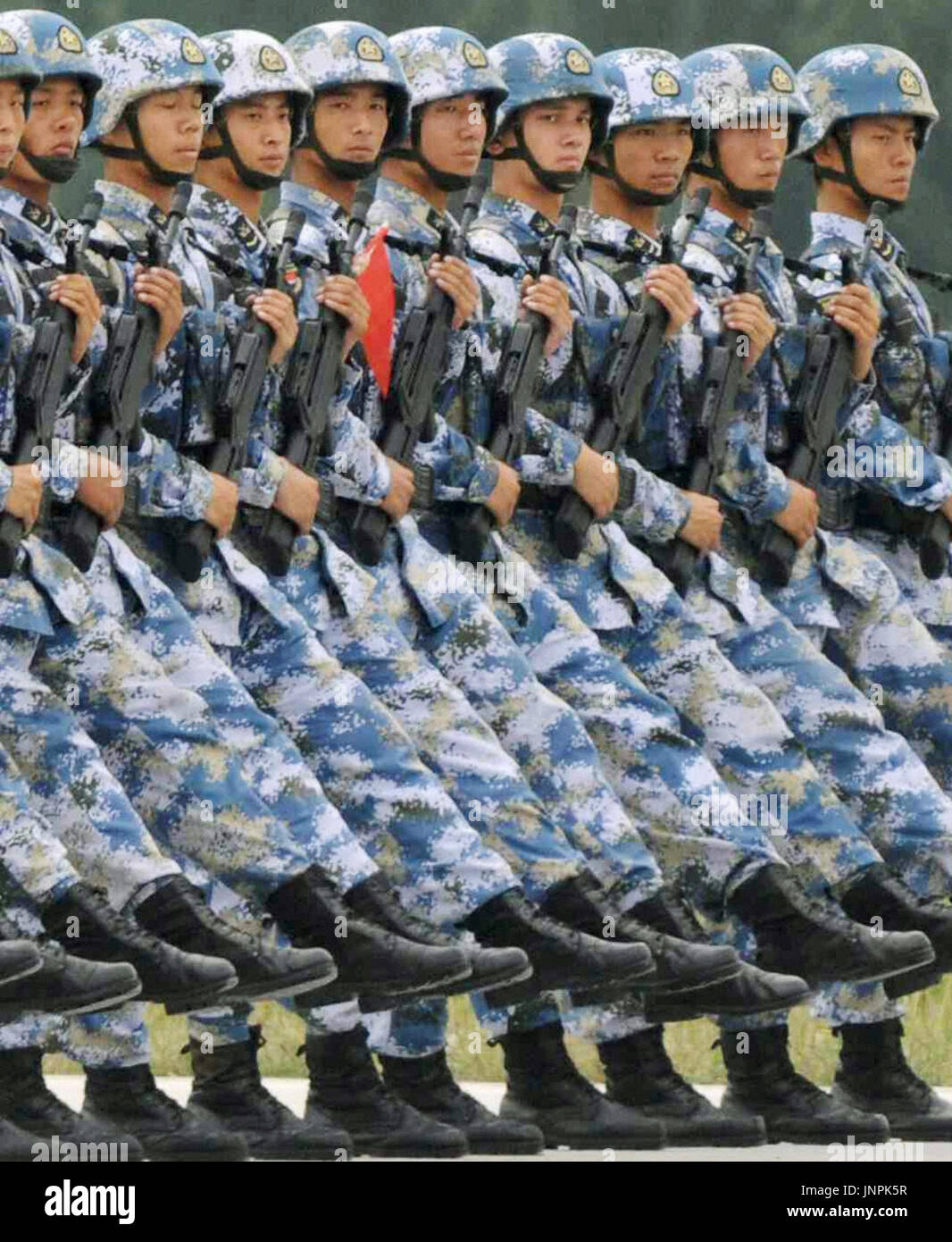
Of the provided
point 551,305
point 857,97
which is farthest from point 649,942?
point 857,97

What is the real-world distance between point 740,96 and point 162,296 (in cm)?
258

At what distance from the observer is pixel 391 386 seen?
11914mm

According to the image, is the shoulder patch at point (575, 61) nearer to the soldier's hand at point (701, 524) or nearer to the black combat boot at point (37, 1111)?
the soldier's hand at point (701, 524)

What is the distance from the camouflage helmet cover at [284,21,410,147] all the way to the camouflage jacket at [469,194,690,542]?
1.26 feet

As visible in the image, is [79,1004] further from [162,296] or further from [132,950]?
[162,296]

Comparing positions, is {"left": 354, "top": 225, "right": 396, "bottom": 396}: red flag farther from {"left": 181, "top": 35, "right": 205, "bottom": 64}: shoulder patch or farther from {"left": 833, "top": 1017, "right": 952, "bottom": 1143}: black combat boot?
{"left": 833, "top": 1017, "right": 952, "bottom": 1143}: black combat boot

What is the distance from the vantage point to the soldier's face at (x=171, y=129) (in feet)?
38.1

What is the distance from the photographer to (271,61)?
1188 centimetres

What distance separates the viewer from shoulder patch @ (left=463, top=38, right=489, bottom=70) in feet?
40.4

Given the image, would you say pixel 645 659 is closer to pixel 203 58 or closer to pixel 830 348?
pixel 830 348

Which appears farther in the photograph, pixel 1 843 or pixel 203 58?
pixel 203 58

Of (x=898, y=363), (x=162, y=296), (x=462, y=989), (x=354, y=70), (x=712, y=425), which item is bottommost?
(x=462, y=989)

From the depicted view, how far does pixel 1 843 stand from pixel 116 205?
6.41 feet

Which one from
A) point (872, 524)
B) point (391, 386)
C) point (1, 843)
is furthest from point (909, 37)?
point (1, 843)
